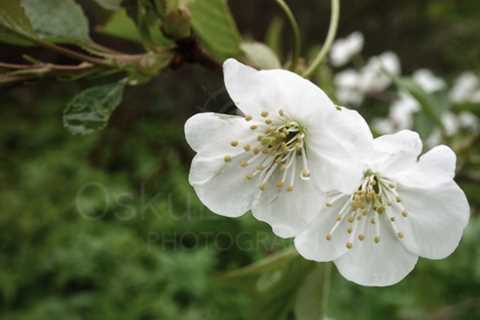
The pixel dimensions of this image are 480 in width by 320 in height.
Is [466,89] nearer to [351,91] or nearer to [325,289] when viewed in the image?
[351,91]

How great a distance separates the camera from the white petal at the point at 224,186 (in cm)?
67

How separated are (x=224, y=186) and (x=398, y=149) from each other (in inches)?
8.8

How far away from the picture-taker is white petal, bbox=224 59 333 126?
1.98 feet

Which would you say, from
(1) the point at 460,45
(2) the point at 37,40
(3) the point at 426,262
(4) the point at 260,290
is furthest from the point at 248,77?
(1) the point at 460,45

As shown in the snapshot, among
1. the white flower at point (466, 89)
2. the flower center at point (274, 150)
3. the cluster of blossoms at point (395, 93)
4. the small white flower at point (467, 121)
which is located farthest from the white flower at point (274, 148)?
the white flower at point (466, 89)

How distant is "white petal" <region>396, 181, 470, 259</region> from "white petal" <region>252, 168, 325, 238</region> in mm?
139

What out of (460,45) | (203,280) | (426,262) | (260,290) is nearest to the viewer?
(260,290)

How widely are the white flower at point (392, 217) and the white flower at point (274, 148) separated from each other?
0.03 metres

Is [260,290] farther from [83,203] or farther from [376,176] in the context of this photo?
[83,203]

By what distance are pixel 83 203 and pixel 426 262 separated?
1.65 m

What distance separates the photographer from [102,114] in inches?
25.3

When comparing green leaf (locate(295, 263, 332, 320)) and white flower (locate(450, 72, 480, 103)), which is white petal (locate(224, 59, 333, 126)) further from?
white flower (locate(450, 72, 480, 103))

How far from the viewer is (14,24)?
64 centimetres

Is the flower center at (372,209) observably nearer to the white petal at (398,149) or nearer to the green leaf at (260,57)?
the white petal at (398,149)
